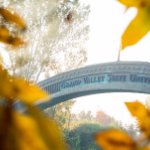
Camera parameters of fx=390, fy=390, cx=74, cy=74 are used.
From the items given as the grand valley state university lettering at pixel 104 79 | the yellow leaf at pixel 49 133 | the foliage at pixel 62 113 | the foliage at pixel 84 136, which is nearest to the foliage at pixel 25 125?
the yellow leaf at pixel 49 133

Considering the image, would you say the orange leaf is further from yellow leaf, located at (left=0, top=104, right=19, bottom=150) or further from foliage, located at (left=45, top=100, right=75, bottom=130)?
foliage, located at (left=45, top=100, right=75, bottom=130)

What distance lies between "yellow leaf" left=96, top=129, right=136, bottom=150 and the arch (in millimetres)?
15043

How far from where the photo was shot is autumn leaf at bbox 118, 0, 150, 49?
0.28 metres

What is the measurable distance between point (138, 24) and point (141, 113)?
67 mm

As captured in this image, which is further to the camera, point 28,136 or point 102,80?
point 102,80

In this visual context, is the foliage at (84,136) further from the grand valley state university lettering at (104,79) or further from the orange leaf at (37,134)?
the orange leaf at (37,134)

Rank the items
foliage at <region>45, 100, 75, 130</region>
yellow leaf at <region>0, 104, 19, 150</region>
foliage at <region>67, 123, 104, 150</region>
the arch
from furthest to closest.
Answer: foliage at <region>67, 123, 104, 150</region>
foliage at <region>45, 100, 75, 130</region>
the arch
yellow leaf at <region>0, 104, 19, 150</region>

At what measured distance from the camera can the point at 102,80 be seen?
16484mm

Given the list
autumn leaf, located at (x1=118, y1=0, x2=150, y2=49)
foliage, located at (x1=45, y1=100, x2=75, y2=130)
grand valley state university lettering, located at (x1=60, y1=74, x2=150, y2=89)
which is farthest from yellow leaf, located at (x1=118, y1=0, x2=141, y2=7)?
foliage, located at (x1=45, y1=100, x2=75, y2=130)

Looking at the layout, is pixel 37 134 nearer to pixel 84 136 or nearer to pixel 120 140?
pixel 120 140

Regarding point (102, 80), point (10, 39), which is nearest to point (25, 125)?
point (10, 39)

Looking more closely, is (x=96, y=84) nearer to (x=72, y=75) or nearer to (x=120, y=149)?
(x=72, y=75)

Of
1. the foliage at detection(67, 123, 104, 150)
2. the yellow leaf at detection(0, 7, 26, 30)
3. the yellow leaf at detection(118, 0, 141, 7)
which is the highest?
A: the foliage at detection(67, 123, 104, 150)

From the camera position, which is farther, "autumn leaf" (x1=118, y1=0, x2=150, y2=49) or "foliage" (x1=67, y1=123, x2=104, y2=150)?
"foliage" (x1=67, y1=123, x2=104, y2=150)
